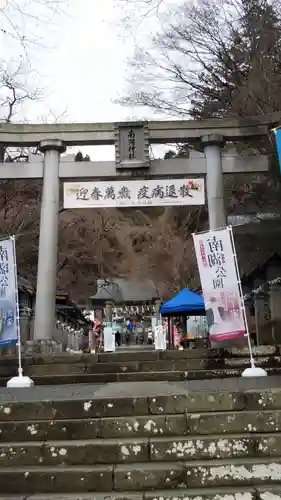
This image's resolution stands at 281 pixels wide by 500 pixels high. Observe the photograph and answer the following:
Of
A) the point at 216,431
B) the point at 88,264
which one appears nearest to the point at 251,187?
the point at 216,431

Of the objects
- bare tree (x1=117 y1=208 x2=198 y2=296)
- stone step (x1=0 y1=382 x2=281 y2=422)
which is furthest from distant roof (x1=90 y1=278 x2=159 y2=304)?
stone step (x1=0 y1=382 x2=281 y2=422)

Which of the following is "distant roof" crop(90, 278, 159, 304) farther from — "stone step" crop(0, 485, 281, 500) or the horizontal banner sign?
"stone step" crop(0, 485, 281, 500)

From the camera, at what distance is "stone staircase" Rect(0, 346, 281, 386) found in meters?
6.64

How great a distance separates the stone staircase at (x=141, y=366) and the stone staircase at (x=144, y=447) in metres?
2.77

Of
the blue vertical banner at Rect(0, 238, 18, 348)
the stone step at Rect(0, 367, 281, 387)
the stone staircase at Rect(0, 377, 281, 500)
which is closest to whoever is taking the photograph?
the stone staircase at Rect(0, 377, 281, 500)

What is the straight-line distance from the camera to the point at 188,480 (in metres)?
3.17

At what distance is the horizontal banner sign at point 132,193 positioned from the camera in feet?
34.8

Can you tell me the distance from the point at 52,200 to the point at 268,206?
7.39 m

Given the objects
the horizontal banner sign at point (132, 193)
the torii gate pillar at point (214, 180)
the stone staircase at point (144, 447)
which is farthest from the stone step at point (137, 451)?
the horizontal banner sign at point (132, 193)

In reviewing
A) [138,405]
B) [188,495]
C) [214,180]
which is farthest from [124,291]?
[188,495]

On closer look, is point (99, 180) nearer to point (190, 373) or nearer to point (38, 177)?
point (38, 177)

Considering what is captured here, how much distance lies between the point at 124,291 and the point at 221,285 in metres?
28.7

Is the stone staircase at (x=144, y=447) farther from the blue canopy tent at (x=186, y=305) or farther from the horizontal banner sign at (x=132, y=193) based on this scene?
the blue canopy tent at (x=186, y=305)

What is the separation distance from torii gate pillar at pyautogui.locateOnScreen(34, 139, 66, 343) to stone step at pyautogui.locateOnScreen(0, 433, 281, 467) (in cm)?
644
